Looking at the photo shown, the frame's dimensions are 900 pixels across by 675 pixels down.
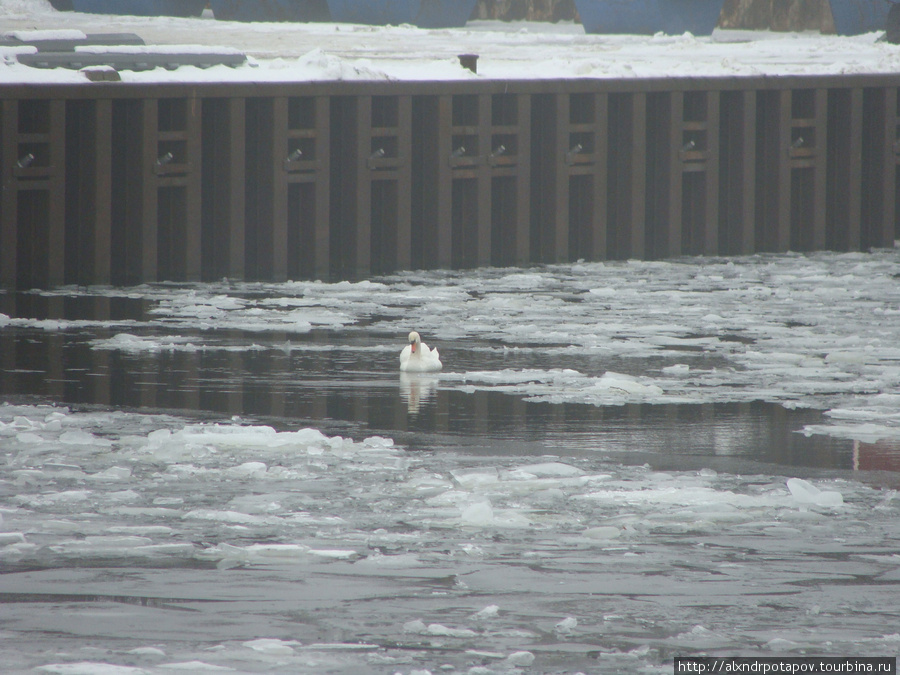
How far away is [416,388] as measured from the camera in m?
9.20

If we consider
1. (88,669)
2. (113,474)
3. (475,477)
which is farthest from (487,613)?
(113,474)

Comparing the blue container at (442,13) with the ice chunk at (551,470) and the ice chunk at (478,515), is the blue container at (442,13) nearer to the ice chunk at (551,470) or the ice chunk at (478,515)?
the ice chunk at (551,470)

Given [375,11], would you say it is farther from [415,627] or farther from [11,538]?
[415,627]

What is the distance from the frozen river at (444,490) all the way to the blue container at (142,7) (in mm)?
29245

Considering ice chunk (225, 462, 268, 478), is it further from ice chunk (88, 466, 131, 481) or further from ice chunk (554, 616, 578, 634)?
ice chunk (554, 616, 578, 634)

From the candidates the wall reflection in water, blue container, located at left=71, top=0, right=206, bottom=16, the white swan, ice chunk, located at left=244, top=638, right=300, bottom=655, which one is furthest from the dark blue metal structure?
Result: ice chunk, located at left=244, top=638, right=300, bottom=655

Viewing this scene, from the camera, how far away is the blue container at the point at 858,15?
3550cm

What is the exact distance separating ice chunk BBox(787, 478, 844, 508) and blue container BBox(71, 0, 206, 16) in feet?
119

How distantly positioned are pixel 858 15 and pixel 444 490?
31929 millimetres

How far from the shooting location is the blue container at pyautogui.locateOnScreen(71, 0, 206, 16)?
39719 millimetres

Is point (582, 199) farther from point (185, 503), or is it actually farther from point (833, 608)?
point (833, 608)

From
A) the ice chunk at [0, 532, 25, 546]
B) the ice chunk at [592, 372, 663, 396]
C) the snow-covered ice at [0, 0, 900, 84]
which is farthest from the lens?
the snow-covered ice at [0, 0, 900, 84]

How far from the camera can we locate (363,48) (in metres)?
29.1

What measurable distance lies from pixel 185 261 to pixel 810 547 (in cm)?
951
